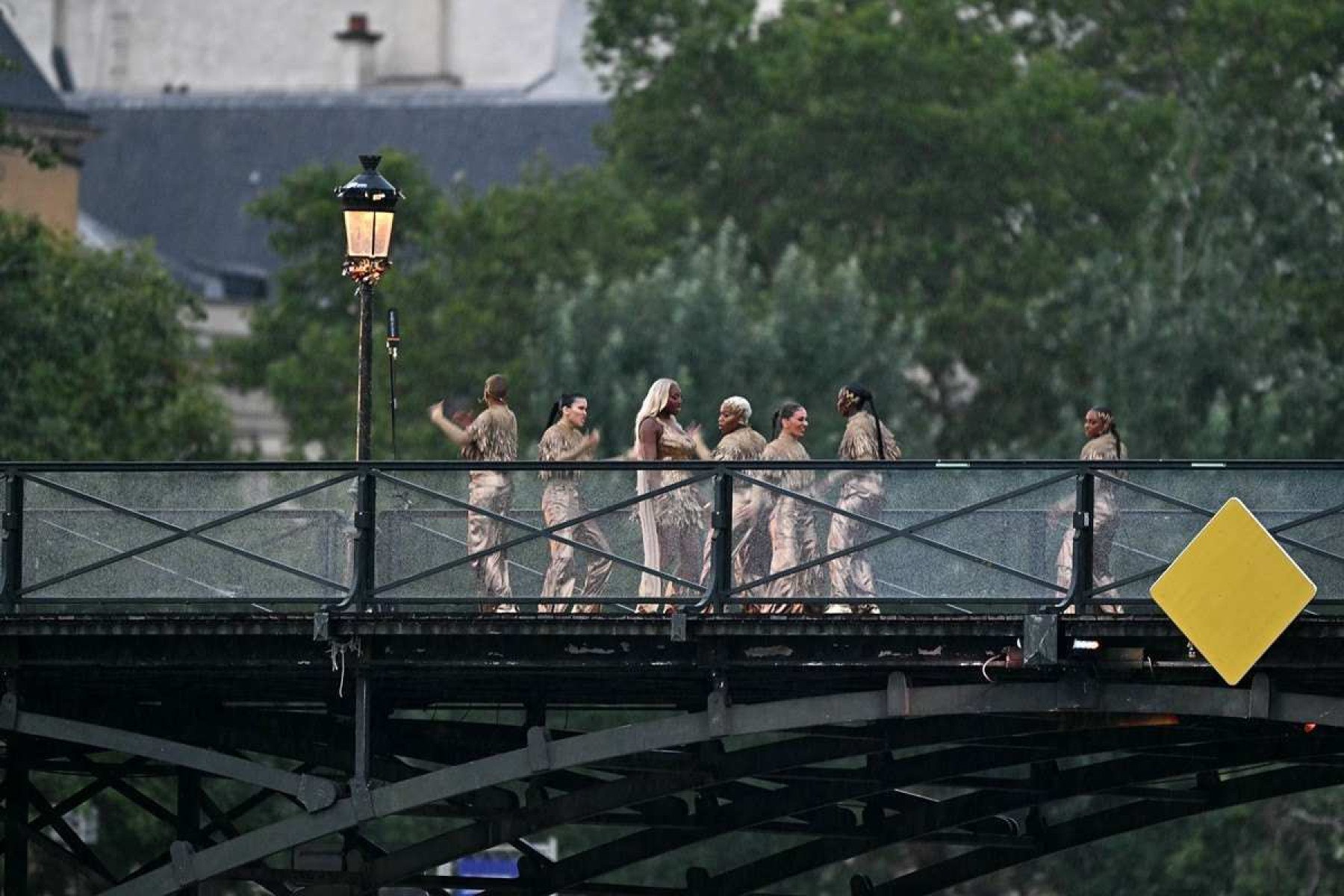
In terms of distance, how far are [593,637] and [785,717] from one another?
1.35 metres

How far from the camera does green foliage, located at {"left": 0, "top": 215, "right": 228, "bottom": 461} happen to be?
5216cm

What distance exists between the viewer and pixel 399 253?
83688mm

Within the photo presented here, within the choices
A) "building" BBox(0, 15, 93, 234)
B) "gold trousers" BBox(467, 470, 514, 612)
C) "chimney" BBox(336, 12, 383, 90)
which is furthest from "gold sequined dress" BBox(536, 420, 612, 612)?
"chimney" BBox(336, 12, 383, 90)

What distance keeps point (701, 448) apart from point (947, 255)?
42.8 meters

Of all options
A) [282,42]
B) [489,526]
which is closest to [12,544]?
[489,526]

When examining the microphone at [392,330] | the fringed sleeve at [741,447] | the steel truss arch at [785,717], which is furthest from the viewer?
the microphone at [392,330]

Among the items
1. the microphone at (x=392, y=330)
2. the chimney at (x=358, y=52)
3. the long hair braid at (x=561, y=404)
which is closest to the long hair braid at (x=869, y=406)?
the long hair braid at (x=561, y=404)

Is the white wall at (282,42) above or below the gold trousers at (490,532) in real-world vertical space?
above

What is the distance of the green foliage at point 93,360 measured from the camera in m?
52.2

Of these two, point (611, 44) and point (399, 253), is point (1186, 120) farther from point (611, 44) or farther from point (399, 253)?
point (399, 253)

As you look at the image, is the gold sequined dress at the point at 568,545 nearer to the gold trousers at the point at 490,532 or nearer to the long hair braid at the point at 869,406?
the gold trousers at the point at 490,532

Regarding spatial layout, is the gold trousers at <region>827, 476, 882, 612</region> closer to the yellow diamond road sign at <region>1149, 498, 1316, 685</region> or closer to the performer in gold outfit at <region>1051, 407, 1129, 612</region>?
the performer in gold outfit at <region>1051, 407, 1129, 612</region>

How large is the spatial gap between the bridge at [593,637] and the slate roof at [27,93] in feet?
138

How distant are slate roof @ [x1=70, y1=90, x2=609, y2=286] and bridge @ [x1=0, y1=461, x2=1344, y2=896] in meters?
63.0
